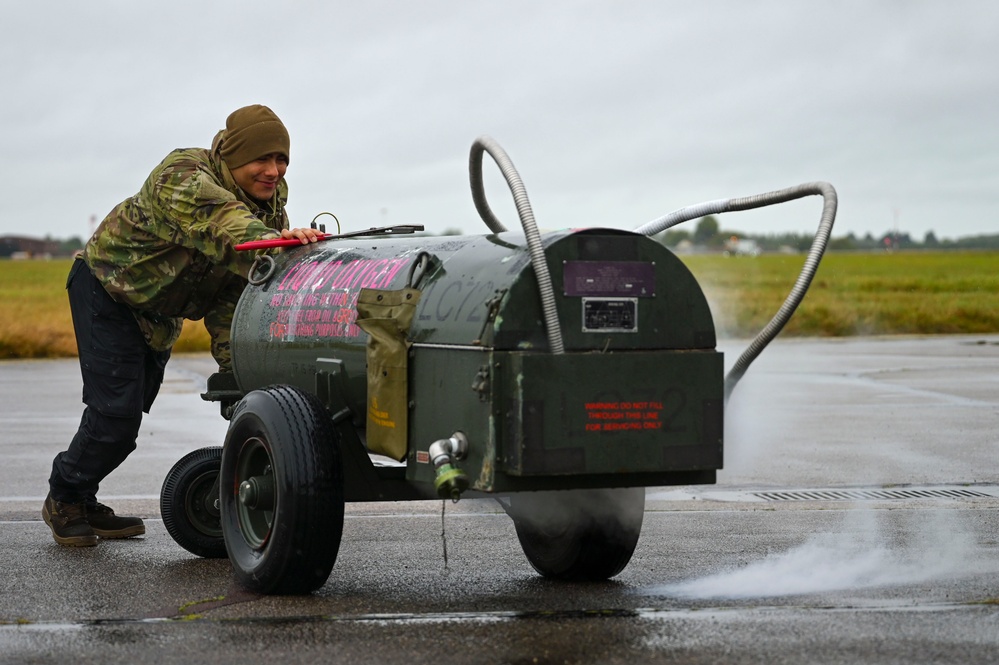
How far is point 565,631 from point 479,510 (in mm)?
2345

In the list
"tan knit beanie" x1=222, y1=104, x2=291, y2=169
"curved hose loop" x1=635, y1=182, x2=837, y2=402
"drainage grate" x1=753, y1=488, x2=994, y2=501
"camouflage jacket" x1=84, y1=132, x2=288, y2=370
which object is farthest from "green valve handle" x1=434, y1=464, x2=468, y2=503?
"drainage grate" x1=753, y1=488, x2=994, y2=501

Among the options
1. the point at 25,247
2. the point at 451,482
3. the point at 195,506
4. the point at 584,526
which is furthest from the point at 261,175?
the point at 25,247

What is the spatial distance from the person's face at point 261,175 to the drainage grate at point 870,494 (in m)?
3.19

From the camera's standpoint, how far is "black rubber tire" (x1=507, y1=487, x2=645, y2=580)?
5.15 metres

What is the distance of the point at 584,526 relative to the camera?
520 centimetres

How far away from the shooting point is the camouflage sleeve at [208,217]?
5543 millimetres

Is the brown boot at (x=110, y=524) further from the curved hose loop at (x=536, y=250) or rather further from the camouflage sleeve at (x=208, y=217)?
the curved hose loop at (x=536, y=250)

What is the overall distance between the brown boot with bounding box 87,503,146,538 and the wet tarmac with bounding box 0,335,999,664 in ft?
0.22

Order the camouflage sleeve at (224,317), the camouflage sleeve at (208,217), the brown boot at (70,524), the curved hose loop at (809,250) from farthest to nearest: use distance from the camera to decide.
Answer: the camouflage sleeve at (224,317)
the brown boot at (70,524)
the camouflage sleeve at (208,217)
the curved hose loop at (809,250)

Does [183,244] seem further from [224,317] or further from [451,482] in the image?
[451,482]

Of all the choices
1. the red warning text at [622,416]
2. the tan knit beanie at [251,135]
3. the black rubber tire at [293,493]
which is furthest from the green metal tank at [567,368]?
the tan knit beanie at [251,135]

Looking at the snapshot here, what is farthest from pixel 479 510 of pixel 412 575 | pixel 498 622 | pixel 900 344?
pixel 900 344

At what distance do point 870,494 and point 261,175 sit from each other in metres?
3.76

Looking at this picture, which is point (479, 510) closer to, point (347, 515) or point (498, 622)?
point (347, 515)
